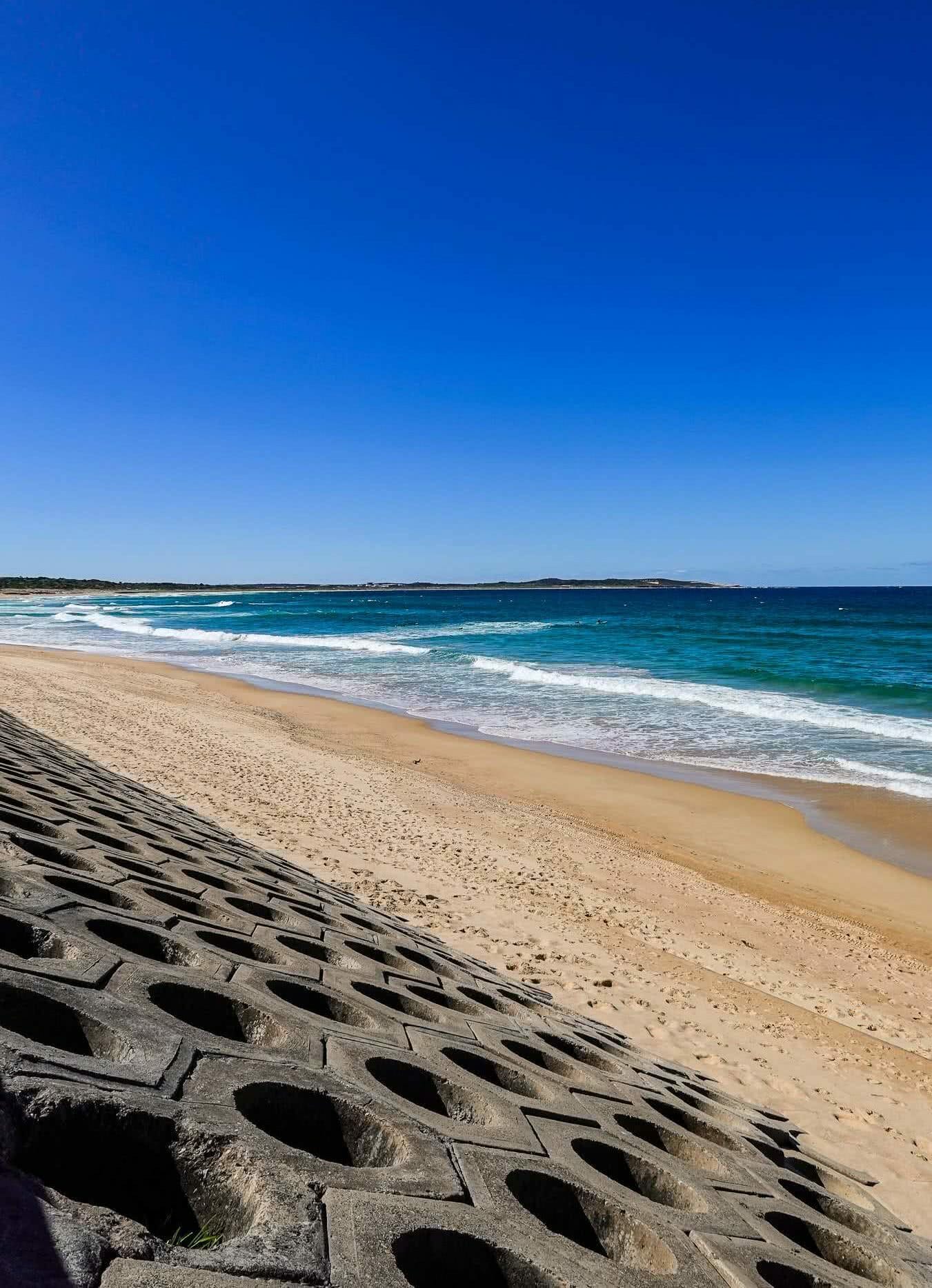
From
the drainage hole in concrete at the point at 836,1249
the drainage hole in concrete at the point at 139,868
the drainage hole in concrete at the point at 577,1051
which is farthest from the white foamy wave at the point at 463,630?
the drainage hole in concrete at the point at 836,1249

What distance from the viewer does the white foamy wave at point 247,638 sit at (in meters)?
48.6

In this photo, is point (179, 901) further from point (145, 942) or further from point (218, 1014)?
point (218, 1014)

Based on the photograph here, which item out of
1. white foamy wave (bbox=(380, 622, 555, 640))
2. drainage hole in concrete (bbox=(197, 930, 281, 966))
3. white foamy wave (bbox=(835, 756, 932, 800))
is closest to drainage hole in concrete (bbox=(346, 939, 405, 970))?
drainage hole in concrete (bbox=(197, 930, 281, 966))

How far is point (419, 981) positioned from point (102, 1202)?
309 cm

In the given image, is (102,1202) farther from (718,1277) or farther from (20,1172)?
(718,1277)

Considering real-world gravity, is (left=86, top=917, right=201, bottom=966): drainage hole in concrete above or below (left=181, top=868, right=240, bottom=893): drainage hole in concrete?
above

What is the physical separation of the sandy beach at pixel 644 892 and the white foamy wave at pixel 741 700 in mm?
7807

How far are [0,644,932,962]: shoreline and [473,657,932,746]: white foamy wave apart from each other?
706 centimetres

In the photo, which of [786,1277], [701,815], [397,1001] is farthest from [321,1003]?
[701,815]

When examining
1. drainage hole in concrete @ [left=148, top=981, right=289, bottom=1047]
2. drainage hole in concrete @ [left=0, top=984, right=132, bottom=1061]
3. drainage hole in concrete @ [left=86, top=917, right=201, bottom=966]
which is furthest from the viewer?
drainage hole in concrete @ [left=86, top=917, right=201, bottom=966]

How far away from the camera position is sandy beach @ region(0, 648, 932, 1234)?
→ 5988 mm

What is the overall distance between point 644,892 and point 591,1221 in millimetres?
7575

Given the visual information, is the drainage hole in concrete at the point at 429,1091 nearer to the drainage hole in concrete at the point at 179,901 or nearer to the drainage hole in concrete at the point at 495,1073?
the drainage hole in concrete at the point at 495,1073

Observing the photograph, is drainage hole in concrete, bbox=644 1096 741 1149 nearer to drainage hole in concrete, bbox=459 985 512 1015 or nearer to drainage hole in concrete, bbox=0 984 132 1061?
drainage hole in concrete, bbox=459 985 512 1015
